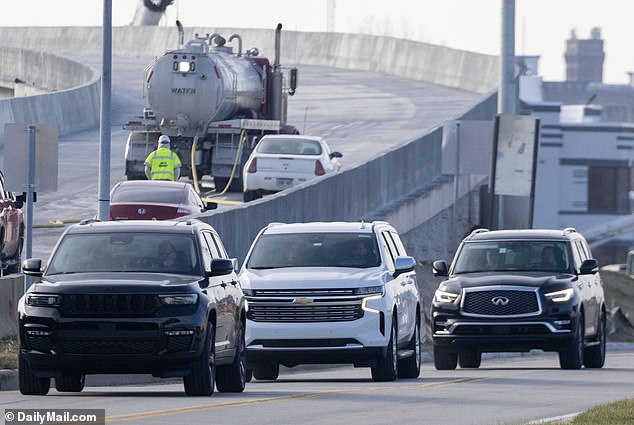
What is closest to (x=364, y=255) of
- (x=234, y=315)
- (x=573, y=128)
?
(x=234, y=315)

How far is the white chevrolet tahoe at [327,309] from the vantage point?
2059cm

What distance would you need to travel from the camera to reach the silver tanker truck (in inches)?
1754

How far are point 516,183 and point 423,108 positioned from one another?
37.2m

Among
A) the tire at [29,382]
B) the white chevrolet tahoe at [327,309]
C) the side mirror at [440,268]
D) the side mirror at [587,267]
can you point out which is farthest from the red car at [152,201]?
the tire at [29,382]

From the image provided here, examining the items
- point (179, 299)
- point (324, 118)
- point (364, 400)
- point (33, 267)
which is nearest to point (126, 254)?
point (33, 267)

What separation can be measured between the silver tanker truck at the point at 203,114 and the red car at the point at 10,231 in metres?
15.7

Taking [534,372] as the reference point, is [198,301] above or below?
above

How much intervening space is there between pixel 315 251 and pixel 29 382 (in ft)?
17.6

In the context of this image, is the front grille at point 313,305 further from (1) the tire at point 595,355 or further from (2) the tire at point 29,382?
(1) the tire at point 595,355

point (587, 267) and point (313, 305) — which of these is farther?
point (587, 267)

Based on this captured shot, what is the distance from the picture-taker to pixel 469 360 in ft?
85.3

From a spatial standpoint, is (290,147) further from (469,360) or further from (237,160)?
(469,360)

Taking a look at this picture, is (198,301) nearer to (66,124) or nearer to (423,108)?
(66,124)

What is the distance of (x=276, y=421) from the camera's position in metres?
14.7
